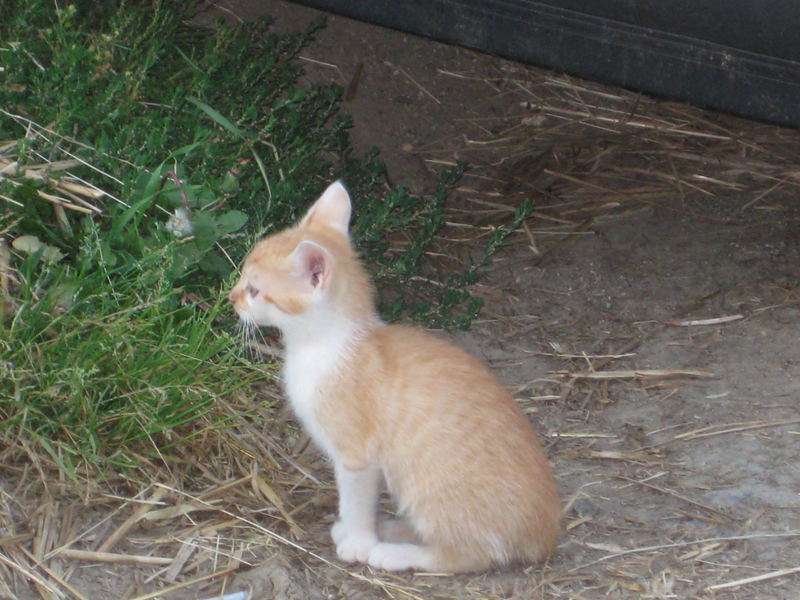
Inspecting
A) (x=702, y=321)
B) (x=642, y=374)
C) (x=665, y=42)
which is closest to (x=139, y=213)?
(x=665, y=42)

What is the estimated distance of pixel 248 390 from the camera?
150 inches

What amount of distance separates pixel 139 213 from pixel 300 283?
2.77 feet

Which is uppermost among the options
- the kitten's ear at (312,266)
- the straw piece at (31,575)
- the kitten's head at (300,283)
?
the kitten's ear at (312,266)

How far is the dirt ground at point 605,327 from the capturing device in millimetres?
3121

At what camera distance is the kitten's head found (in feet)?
9.95

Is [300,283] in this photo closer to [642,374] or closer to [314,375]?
[314,375]

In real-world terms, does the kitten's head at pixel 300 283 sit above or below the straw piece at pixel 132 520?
above

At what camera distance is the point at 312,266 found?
3.03 m

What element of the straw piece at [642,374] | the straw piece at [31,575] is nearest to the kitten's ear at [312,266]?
the straw piece at [31,575]

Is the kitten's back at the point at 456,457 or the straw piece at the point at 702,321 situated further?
the straw piece at the point at 702,321

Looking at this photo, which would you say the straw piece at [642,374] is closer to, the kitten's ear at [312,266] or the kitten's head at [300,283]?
the kitten's head at [300,283]

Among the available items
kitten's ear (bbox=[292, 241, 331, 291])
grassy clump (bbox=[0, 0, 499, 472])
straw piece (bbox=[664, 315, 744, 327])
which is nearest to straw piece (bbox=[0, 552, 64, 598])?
grassy clump (bbox=[0, 0, 499, 472])

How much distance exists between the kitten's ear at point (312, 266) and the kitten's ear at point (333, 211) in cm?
41

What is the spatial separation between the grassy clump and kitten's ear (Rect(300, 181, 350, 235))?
0.90ft
